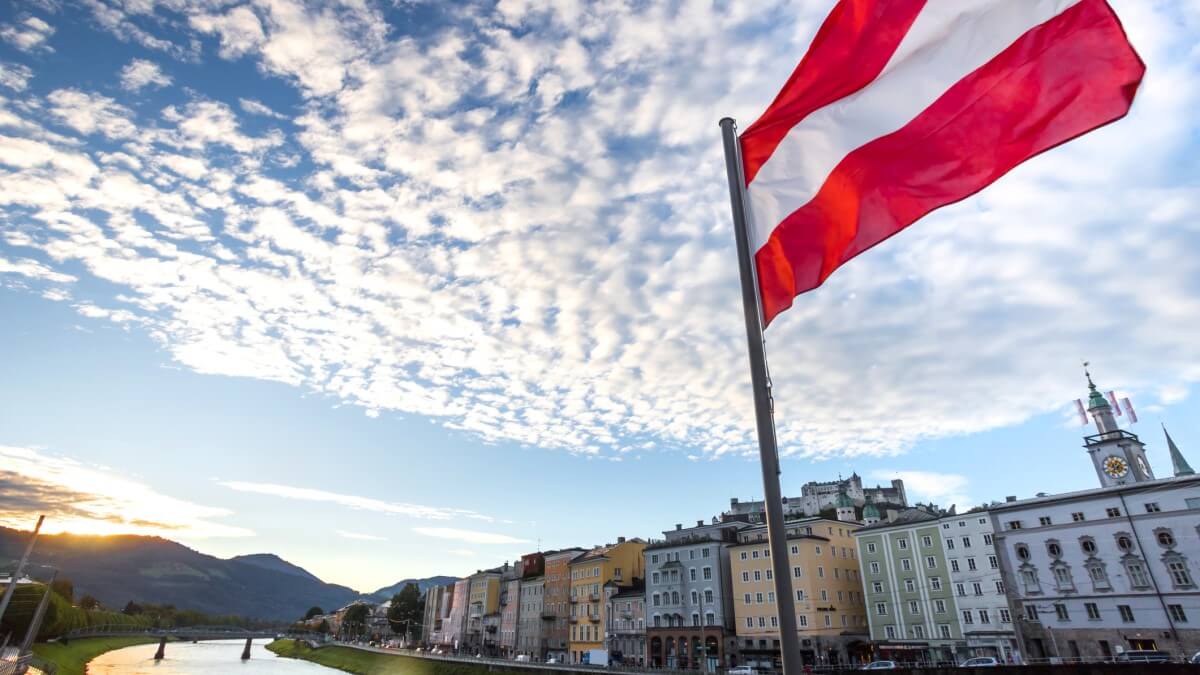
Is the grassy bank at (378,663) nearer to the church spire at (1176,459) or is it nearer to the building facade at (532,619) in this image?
the building facade at (532,619)

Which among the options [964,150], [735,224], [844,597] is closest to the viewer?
[964,150]

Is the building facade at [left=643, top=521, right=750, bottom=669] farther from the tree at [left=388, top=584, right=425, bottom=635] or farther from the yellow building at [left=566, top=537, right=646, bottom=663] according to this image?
the tree at [left=388, top=584, right=425, bottom=635]

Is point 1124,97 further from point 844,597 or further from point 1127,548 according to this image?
point 844,597

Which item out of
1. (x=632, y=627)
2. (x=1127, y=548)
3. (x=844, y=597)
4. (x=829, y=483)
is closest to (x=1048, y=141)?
(x=1127, y=548)

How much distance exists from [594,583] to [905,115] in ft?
309

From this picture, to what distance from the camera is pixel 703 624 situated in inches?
3046

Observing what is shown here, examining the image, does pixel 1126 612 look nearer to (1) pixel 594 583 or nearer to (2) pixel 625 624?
(2) pixel 625 624

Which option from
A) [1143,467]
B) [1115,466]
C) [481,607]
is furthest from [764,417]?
[481,607]

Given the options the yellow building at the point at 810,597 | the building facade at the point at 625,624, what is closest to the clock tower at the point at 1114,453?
the yellow building at the point at 810,597

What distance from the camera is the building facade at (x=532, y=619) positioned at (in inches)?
3984

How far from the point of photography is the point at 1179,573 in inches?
2148

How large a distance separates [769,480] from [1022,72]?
16.7 ft

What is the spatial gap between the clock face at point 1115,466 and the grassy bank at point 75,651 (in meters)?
121

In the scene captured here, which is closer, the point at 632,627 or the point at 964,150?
the point at 964,150
